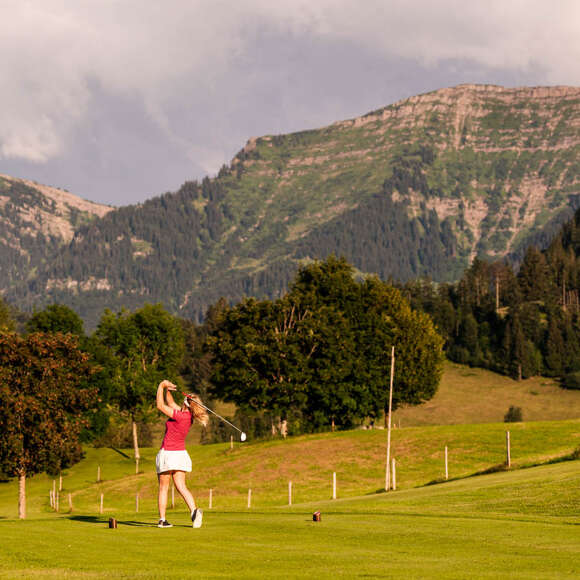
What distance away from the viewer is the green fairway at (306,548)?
13727mm

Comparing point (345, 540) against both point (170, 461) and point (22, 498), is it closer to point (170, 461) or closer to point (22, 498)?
point (170, 461)

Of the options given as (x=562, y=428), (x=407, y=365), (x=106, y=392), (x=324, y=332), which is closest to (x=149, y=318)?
(x=106, y=392)

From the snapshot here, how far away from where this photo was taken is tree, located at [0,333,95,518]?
51094 millimetres

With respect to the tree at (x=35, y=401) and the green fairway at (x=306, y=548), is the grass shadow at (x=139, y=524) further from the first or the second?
the tree at (x=35, y=401)

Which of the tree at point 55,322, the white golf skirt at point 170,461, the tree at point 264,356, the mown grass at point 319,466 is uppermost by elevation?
the tree at point 55,322

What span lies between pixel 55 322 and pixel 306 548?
316 feet

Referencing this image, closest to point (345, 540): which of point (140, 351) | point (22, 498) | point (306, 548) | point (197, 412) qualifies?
point (306, 548)

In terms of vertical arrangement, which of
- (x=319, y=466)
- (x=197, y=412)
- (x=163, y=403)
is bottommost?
(x=319, y=466)

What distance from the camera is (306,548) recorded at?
56.6 feet

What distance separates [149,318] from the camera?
365ft

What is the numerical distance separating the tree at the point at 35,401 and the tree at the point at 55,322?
5326 centimetres

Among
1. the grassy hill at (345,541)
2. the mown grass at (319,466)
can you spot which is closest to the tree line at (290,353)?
the mown grass at (319,466)

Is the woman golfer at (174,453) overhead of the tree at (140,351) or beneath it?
beneath

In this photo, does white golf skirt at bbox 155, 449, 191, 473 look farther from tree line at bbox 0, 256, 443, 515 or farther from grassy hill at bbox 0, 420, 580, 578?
tree line at bbox 0, 256, 443, 515
